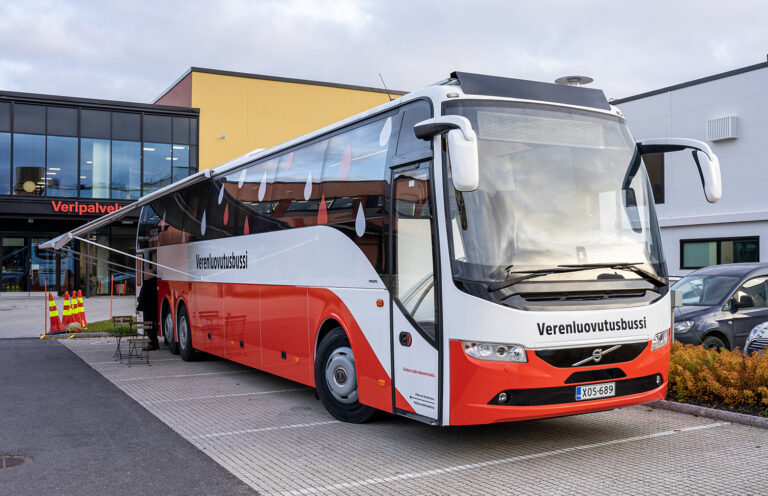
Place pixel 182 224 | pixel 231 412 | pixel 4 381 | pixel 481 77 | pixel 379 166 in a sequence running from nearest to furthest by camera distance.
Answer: pixel 481 77, pixel 379 166, pixel 231 412, pixel 4 381, pixel 182 224

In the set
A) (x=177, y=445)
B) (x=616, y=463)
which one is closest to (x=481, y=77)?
(x=616, y=463)

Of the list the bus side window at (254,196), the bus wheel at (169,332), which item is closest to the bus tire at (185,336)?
the bus wheel at (169,332)

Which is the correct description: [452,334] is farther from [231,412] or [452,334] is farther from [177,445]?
[231,412]

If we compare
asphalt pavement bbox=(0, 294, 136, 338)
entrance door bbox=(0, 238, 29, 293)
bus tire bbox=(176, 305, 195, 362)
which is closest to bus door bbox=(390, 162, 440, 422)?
bus tire bbox=(176, 305, 195, 362)

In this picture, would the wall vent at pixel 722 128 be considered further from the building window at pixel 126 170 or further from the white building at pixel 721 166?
the building window at pixel 126 170

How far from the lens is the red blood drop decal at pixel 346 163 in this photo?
27.7 feet

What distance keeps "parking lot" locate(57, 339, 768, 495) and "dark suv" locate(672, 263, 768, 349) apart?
3.21 m

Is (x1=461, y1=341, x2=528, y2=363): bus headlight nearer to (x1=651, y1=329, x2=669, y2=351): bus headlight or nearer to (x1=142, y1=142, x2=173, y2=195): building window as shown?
(x1=651, y1=329, x2=669, y2=351): bus headlight

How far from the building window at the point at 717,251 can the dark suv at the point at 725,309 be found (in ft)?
28.4

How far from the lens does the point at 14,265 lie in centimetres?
3522

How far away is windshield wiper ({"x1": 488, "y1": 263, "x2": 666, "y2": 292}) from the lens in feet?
20.6

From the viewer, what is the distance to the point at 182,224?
47.6ft

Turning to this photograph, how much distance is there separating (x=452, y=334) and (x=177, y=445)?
3.05 meters

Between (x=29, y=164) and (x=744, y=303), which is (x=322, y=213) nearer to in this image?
(x=744, y=303)
